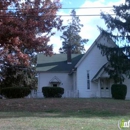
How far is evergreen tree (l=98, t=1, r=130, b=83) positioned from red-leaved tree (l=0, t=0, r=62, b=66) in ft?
38.7

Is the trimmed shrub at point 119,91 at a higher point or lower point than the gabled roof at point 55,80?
lower

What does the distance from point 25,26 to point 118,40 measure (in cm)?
1453

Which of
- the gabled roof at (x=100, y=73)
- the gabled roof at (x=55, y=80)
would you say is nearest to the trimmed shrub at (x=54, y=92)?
the gabled roof at (x=100, y=73)

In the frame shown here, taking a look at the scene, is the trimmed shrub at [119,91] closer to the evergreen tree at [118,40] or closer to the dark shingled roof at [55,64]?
the evergreen tree at [118,40]

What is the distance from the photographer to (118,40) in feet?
101

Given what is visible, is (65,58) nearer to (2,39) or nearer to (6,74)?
(6,74)

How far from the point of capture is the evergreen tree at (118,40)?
29.8 meters

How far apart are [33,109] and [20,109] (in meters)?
0.90

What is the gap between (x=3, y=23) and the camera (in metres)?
18.3

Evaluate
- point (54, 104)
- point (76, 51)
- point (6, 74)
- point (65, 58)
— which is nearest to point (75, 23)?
point (76, 51)

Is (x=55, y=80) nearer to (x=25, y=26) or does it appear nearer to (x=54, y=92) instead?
(x=54, y=92)

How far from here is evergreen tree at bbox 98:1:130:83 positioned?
29844 mm

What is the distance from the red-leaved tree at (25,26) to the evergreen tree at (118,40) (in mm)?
11796

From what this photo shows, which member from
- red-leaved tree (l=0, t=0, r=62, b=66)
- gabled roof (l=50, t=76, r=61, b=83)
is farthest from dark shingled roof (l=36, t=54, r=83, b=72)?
red-leaved tree (l=0, t=0, r=62, b=66)
